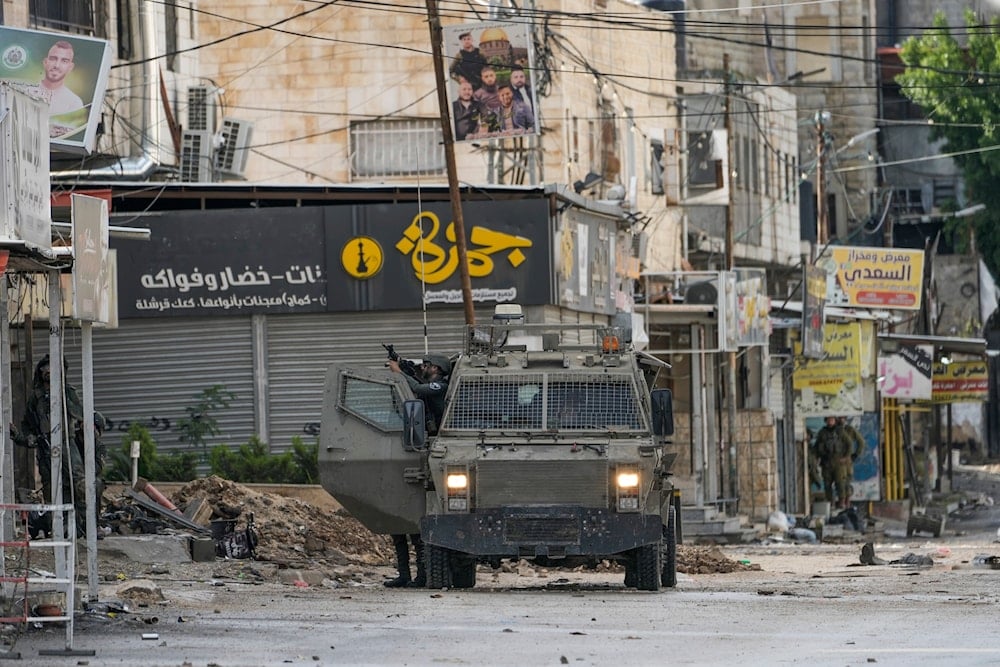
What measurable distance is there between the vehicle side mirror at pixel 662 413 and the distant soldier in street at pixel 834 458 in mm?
20637

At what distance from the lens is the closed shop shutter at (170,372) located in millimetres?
30891

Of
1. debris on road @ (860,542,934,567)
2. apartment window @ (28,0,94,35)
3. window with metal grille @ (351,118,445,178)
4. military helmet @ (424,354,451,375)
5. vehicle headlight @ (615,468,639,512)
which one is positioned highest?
apartment window @ (28,0,94,35)

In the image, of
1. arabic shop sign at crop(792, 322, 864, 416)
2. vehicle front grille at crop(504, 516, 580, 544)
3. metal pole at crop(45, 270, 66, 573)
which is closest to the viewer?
metal pole at crop(45, 270, 66, 573)

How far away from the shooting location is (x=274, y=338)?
102ft

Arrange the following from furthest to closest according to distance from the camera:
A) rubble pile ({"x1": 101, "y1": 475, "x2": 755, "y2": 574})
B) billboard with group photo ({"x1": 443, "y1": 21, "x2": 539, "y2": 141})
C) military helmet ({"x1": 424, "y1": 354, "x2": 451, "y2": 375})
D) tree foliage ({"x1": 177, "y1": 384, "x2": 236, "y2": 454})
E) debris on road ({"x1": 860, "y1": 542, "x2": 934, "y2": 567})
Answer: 1. billboard with group photo ({"x1": 443, "y1": 21, "x2": 539, "y2": 141})
2. tree foliage ({"x1": 177, "y1": 384, "x2": 236, "y2": 454})
3. debris on road ({"x1": 860, "y1": 542, "x2": 934, "y2": 567})
4. rubble pile ({"x1": 101, "y1": 475, "x2": 755, "y2": 574})
5. military helmet ({"x1": 424, "y1": 354, "x2": 451, "y2": 375})

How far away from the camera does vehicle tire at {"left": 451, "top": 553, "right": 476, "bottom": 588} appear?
1920 centimetres

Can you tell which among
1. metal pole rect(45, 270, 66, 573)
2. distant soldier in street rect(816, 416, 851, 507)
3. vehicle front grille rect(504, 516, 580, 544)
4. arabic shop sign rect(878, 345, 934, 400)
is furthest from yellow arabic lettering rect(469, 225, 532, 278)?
arabic shop sign rect(878, 345, 934, 400)

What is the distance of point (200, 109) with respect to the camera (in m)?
36.5

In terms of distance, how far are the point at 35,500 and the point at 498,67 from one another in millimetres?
Result: 10382

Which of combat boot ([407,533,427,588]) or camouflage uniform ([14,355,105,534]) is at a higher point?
camouflage uniform ([14,355,105,534])

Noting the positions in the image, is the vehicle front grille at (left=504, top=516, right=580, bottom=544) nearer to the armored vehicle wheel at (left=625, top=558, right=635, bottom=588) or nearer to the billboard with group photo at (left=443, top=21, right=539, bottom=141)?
the armored vehicle wheel at (left=625, top=558, right=635, bottom=588)

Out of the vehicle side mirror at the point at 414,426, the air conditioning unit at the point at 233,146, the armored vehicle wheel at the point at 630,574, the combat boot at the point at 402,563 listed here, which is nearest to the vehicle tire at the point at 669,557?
the armored vehicle wheel at the point at 630,574

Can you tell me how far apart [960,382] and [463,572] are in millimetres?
31784

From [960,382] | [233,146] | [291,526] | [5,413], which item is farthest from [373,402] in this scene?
[960,382]
